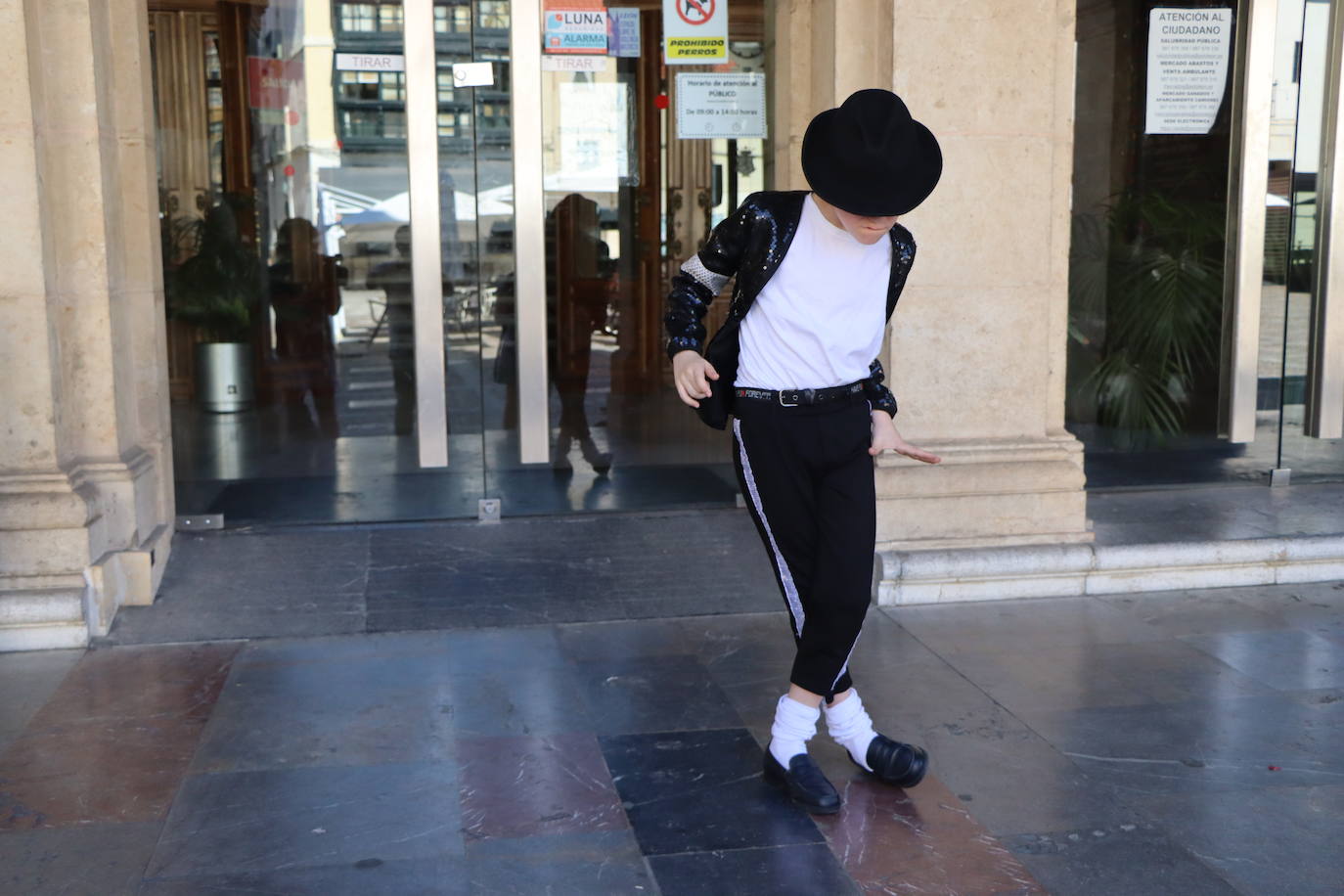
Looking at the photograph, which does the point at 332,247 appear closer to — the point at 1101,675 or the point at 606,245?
the point at 606,245

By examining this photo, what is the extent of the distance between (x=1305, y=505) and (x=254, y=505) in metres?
4.96

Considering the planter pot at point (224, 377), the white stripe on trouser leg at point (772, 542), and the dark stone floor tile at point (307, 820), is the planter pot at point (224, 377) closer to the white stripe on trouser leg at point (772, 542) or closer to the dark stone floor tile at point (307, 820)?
the dark stone floor tile at point (307, 820)

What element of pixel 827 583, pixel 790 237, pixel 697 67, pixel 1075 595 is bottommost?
pixel 1075 595

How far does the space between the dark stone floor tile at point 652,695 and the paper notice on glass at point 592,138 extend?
2.62m

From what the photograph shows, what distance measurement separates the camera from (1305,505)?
6699 mm

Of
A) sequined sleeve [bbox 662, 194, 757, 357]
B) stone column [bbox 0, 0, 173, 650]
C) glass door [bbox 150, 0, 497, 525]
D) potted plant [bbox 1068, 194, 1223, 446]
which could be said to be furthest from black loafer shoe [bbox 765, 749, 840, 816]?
potted plant [bbox 1068, 194, 1223, 446]

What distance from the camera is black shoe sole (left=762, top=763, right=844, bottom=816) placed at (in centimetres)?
363

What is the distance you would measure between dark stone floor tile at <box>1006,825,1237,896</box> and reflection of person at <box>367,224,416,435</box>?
13.3 ft

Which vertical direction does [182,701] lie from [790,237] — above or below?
below

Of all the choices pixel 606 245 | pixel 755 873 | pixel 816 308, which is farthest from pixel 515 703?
pixel 606 245

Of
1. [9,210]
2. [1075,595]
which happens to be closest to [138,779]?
[9,210]

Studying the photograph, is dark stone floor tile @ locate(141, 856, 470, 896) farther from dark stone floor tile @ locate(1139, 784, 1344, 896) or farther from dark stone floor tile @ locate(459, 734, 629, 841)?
dark stone floor tile @ locate(1139, 784, 1344, 896)

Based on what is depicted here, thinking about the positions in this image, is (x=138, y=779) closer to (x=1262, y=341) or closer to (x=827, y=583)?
(x=827, y=583)

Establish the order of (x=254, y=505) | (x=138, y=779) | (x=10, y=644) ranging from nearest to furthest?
(x=138, y=779), (x=10, y=644), (x=254, y=505)
